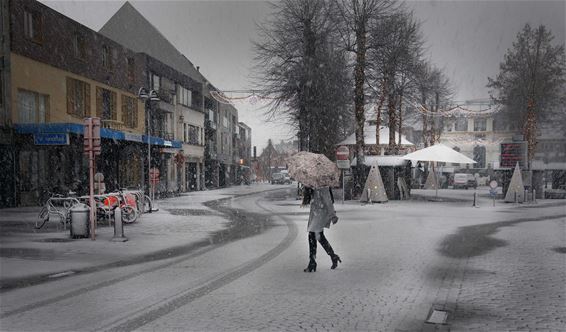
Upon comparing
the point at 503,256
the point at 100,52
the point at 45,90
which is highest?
the point at 100,52

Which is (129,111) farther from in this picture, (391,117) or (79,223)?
(79,223)

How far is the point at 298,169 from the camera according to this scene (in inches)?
327

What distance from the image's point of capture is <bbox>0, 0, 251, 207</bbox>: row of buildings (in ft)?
73.7

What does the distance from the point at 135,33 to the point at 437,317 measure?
4293 cm

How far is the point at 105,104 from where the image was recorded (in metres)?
30.7

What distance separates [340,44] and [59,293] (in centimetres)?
2708

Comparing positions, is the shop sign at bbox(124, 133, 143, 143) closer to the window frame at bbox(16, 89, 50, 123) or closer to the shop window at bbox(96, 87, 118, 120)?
the window frame at bbox(16, 89, 50, 123)

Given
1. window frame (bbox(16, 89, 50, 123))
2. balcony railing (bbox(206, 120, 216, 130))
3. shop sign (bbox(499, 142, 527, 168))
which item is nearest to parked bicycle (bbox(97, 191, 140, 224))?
window frame (bbox(16, 89, 50, 123))

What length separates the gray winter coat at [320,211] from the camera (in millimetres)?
8328

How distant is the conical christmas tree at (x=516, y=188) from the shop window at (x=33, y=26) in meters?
24.6

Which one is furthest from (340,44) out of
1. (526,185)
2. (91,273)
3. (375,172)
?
(91,273)

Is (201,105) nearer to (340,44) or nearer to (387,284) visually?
(340,44)

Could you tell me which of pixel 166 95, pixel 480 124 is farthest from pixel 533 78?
pixel 480 124

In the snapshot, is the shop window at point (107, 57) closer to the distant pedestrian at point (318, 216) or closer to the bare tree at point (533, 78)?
the distant pedestrian at point (318, 216)
